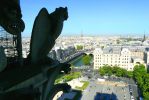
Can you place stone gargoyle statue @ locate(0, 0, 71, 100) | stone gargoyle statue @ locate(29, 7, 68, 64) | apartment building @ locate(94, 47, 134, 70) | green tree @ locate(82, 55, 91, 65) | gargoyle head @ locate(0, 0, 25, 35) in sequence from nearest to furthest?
stone gargoyle statue @ locate(0, 0, 71, 100) < gargoyle head @ locate(0, 0, 25, 35) < stone gargoyle statue @ locate(29, 7, 68, 64) < apartment building @ locate(94, 47, 134, 70) < green tree @ locate(82, 55, 91, 65)

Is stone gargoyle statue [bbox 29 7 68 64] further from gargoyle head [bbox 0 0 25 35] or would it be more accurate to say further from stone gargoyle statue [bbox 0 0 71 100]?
gargoyle head [bbox 0 0 25 35]

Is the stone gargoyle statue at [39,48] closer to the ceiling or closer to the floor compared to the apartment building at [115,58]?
closer to the ceiling

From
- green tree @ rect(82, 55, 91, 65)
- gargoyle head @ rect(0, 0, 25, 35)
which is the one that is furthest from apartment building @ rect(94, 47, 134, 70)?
gargoyle head @ rect(0, 0, 25, 35)

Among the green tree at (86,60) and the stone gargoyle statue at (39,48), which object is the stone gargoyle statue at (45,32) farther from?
the green tree at (86,60)

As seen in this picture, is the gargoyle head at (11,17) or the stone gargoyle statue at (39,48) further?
the gargoyle head at (11,17)

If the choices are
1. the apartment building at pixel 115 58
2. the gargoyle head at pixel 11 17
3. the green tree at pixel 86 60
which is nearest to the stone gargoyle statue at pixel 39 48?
the gargoyle head at pixel 11 17

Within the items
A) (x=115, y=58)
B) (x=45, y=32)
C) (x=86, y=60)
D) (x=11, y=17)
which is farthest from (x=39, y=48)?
→ (x=86, y=60)

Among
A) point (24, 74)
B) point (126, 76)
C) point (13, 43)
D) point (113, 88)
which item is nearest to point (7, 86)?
point (24, 74)

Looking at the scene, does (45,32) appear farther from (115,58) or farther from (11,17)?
(115,58)
